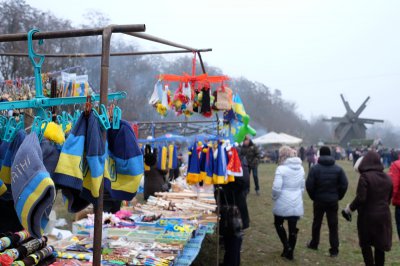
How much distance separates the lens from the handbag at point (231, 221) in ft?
17.9

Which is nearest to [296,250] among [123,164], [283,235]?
[283,235]

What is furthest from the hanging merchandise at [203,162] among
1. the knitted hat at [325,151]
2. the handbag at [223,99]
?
the knitted hat at [325,151]

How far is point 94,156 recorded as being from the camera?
175 cm

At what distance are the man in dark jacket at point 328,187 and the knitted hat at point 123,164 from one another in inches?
192

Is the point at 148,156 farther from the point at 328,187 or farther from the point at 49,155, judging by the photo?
the point at 49,155

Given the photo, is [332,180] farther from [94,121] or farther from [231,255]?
[94,121]

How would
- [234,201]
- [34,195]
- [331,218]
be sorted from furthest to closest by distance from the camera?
[331,218] → [234,201] → [34,195]

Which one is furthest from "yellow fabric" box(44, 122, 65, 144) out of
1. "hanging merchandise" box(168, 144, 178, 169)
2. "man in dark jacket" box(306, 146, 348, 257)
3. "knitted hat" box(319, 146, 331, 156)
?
"hanging merchandise" box(168, 144, 178, 169)

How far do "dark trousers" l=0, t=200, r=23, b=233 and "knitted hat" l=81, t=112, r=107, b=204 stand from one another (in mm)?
525

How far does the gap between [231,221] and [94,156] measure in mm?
4007

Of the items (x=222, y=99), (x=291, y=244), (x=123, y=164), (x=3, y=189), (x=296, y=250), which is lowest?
(x=296, y=250)

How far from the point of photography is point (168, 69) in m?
14.1

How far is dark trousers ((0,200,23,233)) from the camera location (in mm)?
2045

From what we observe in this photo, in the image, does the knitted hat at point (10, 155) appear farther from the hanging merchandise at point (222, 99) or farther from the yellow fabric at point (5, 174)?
the hanging merchandise at point (222, 99)
